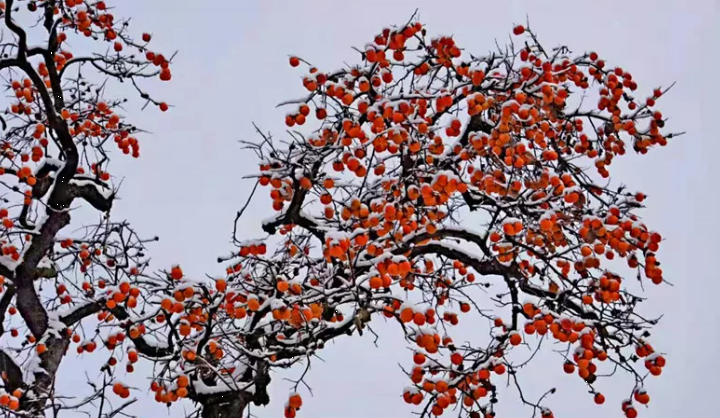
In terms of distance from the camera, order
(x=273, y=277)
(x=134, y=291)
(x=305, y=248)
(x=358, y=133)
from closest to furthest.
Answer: (x=273, y=277)
(x=358, y=133)
(x=134, y=291)
(x=305, y=248)

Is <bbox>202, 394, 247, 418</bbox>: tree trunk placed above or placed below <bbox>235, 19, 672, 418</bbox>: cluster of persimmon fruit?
below

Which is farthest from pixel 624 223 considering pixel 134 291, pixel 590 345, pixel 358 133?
pixel 134 291

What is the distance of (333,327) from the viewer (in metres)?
4.16

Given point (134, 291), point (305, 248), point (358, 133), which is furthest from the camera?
point (305, 248)

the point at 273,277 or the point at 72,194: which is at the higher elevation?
the point at 72,194

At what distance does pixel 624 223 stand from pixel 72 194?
4.02 meters

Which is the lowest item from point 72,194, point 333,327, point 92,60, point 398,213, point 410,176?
point 333,327

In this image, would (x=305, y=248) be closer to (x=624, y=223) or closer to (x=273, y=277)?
(x=273, y=277)

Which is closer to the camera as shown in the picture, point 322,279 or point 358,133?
point 358,133

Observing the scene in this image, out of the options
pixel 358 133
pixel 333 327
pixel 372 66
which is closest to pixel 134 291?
pixel 333 327

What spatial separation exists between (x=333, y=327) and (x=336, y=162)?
3.39 ft

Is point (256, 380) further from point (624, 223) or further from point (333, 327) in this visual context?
point (624, 223)

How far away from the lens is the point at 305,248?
5.07 metres

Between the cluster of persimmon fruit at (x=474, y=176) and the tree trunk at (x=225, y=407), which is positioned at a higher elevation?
the cluster of persimmon fruit at (x=474, y=176)
